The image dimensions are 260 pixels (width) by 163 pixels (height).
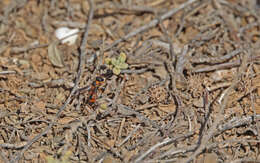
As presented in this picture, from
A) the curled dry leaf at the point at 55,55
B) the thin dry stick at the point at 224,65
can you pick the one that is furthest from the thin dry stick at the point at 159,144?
the curled dry leaf at the point at 55,55

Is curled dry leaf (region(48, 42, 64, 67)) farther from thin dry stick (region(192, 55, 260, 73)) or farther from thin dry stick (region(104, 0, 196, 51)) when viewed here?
thin dry stick (region(192, 55, 260, 73))

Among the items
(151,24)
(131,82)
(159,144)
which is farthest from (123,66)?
(151,24)

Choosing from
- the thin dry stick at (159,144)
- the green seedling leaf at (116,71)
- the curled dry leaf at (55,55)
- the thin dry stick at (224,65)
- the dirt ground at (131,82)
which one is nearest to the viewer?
the thin dry stick at (159,144)

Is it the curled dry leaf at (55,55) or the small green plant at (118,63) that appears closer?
the small green plant at (118,63)

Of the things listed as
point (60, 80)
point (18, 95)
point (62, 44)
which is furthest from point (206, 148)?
point (62, 44)

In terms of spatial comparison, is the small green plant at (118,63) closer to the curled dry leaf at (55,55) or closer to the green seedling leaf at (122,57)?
the green seedling leaf at (122,57)

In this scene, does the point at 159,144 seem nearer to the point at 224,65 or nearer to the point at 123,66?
the point at 123,66
